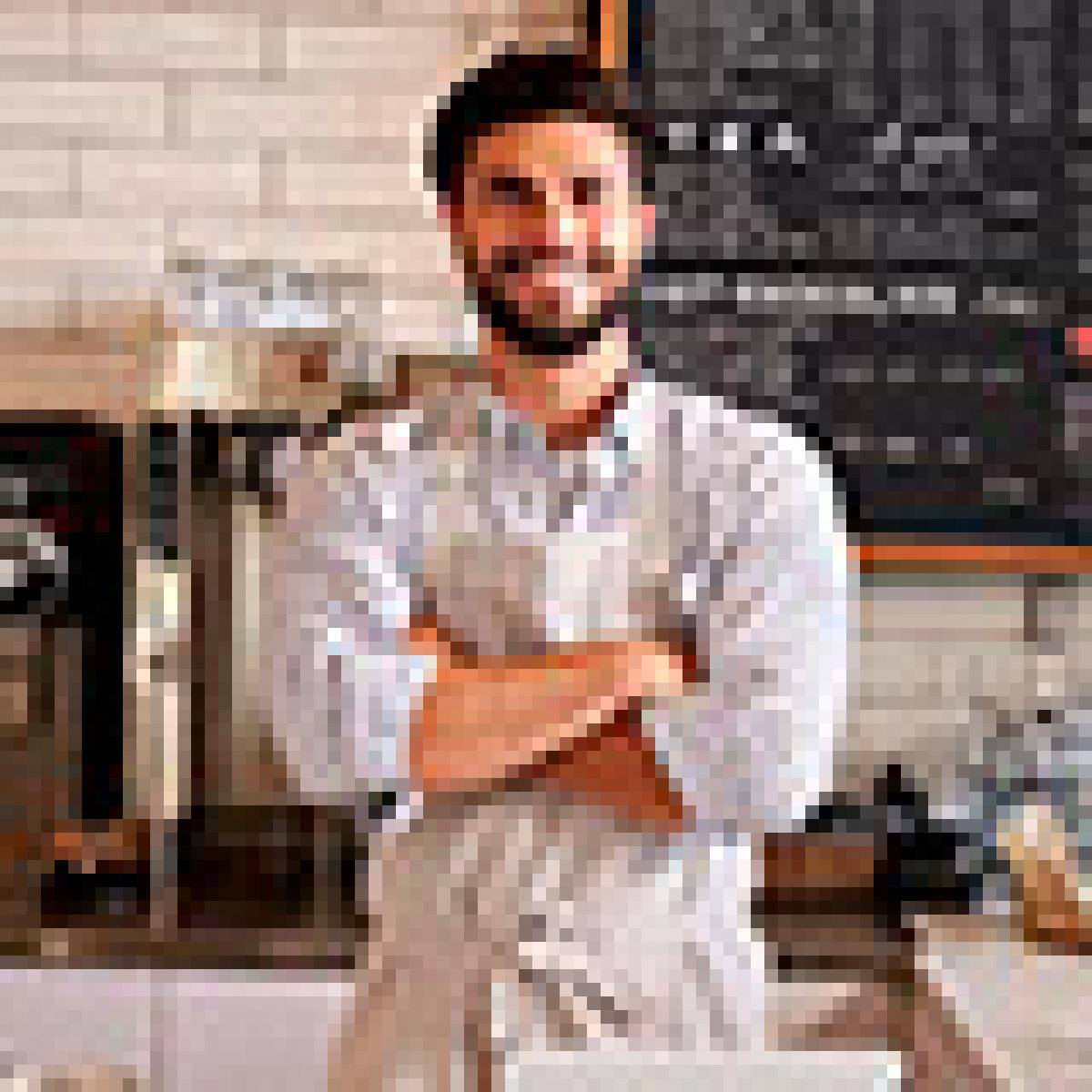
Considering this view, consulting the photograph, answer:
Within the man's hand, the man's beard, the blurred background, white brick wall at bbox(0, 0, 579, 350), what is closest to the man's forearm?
the man's hand

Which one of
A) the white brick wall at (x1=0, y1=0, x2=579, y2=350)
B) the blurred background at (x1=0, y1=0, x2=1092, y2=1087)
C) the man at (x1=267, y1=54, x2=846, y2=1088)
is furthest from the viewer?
the white brick wall at (x1=0, y1=0, x2=579, y2=350)

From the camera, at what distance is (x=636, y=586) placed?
823 millimetres

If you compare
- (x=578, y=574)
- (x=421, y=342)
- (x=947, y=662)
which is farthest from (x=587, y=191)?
(x=947, y=662)

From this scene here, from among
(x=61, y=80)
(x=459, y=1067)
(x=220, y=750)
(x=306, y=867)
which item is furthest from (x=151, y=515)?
(x=459, y=1067)

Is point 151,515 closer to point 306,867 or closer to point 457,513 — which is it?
point 306,867

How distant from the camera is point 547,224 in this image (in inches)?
31.1

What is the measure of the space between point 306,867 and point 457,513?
885mm

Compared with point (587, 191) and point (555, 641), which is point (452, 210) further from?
point (555, 641)

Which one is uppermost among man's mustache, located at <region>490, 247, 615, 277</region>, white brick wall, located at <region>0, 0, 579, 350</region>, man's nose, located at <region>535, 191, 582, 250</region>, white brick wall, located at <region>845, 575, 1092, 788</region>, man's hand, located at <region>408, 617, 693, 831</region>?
white brick wall, located at <region>0, 0, 579, 350</region>

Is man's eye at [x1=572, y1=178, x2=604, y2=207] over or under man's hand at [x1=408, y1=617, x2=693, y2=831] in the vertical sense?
over

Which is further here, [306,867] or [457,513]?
[306,867]

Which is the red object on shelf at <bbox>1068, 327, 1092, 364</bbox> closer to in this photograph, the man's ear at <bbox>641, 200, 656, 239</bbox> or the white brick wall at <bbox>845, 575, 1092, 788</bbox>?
the white brick wall at <bbox>845, 575, 1092, 788</bbox>

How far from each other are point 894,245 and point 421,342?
471 millimetres

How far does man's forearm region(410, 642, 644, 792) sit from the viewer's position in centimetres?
79
